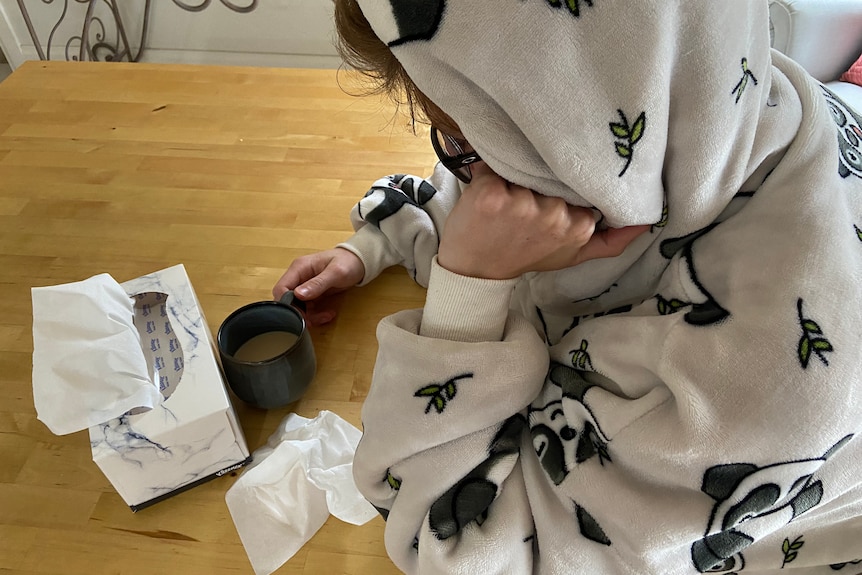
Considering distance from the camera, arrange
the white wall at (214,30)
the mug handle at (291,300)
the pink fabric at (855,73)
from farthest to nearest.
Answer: the white wall at (214,30), the pink fabric at (855,73), the mug handle at (291,300)

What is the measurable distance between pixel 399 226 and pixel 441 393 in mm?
350

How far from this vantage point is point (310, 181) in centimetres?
95

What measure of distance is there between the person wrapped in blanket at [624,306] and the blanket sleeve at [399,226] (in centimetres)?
23

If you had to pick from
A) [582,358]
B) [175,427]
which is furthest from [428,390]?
[175,427]

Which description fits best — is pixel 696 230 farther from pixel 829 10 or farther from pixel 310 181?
pixel 829 10

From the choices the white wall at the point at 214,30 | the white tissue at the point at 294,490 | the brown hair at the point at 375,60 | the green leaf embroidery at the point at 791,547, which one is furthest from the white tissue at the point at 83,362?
the white wall at the point at 214,30

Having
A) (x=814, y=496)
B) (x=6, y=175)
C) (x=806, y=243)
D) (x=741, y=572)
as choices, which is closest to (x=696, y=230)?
(x=806, y=243)

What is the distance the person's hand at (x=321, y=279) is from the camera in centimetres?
78

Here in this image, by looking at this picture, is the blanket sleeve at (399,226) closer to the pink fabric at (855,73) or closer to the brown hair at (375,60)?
the brown hair at (375,60)

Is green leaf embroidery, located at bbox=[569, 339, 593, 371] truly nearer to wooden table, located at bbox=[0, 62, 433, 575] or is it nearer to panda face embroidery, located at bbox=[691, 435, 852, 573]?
panda face embroidery, located at bbox=[691, 435, 852, 573]

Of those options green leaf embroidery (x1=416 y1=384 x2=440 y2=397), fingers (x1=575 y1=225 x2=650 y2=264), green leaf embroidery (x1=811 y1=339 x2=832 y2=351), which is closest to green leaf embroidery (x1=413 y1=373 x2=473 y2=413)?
green leaf embroidery (x1=416 y1=384 x2=440 y2=397)

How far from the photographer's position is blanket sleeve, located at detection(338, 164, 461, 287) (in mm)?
826

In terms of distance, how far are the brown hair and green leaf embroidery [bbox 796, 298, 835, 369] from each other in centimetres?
27

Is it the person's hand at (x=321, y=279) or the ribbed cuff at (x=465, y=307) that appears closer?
the ribbed cuff at (x=465, y=307)
